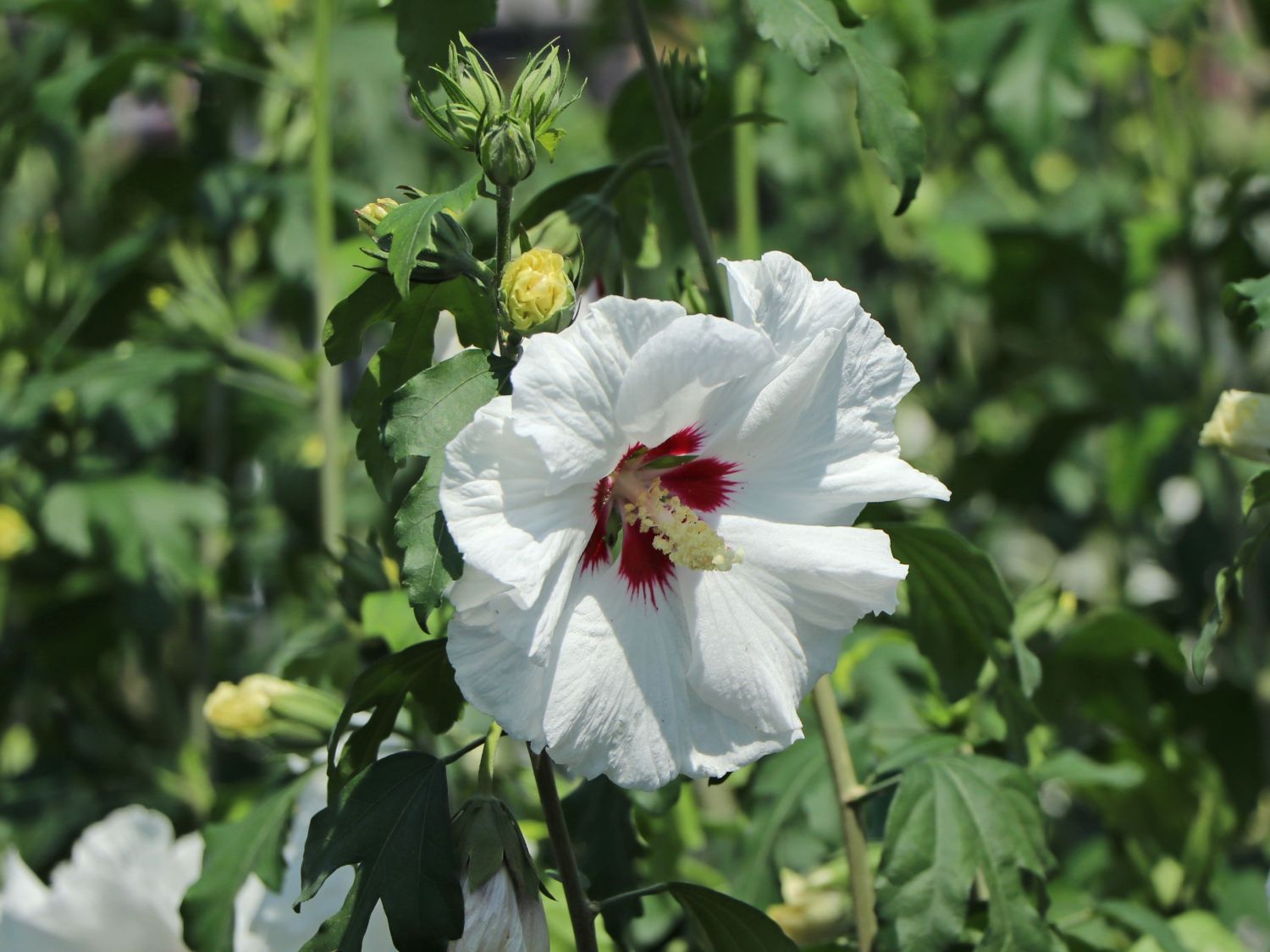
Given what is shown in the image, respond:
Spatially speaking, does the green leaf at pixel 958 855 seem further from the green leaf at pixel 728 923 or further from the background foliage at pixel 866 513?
the green leaf at pixel 728 923

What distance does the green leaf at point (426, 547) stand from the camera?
0.73 metres

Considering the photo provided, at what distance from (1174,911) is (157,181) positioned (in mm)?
1562

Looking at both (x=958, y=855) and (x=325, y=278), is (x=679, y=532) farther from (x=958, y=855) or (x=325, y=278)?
(x=325, y=278)

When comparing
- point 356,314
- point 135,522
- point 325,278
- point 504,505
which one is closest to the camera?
point 504,505

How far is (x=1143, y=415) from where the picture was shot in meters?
1.99

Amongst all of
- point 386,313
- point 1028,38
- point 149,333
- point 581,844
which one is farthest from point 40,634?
point 1028,38

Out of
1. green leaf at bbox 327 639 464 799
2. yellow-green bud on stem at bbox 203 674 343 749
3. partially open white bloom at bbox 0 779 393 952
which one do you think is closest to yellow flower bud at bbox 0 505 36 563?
partially open white bloom at bbox 0 779 393 952

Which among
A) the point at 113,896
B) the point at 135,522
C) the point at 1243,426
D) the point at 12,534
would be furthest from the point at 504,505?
the point at 12,534

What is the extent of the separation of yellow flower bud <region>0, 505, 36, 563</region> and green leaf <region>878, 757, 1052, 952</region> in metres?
1.23

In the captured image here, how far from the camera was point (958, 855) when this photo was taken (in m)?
0.96

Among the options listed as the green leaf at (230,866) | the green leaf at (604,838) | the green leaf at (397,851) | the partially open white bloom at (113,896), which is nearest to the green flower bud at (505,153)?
the green leaf at (397,851)

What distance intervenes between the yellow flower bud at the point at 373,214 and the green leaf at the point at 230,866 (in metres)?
0.49

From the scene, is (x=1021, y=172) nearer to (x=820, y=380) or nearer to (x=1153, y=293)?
(x=1153, y=293)

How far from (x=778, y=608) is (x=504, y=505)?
0.18 meters
